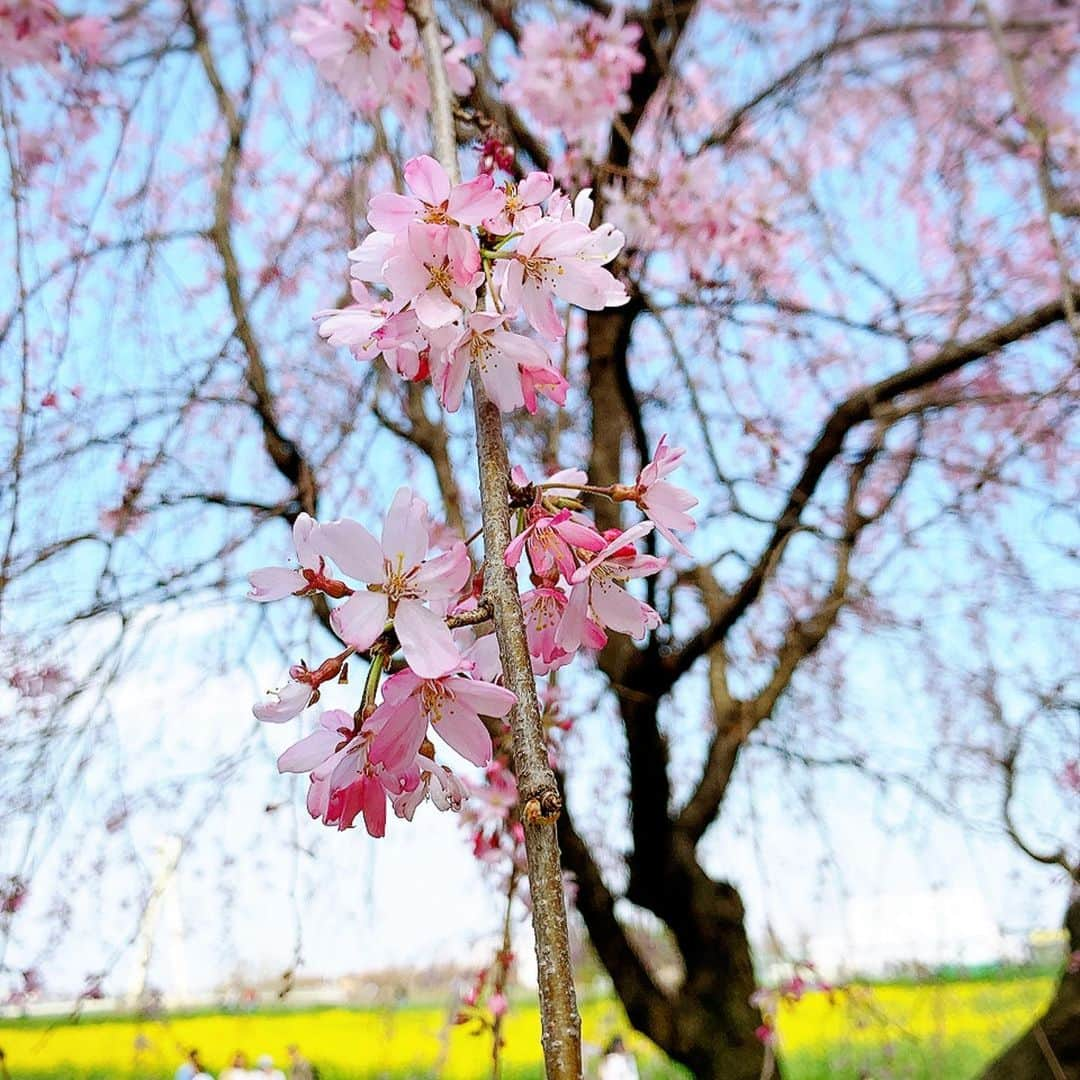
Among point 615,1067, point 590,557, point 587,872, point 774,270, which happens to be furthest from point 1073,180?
point 590,557

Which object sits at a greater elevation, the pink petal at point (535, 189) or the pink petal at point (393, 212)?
the pink petal at point (535, 189)

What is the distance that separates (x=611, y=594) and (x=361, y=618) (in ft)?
0.54

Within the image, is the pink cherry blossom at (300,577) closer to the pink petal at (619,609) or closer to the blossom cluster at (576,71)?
the pink petal at (619,609)

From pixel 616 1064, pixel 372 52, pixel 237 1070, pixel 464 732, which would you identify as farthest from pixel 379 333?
pixel 237 1070

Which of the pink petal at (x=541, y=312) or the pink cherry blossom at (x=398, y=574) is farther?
the pink petal at (x=541, y=312)

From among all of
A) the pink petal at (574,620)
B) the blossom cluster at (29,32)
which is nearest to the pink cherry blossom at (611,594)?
the pink petal at (574,620)

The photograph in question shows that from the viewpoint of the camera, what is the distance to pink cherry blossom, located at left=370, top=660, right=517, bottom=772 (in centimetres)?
49

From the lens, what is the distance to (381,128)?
5.46 feet

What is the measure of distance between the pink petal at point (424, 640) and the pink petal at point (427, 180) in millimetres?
255

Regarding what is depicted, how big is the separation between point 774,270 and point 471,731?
9.20 ft

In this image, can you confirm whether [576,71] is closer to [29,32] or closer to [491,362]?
[29,32]

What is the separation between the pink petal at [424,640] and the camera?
47 centimetres

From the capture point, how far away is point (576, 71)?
215 cm

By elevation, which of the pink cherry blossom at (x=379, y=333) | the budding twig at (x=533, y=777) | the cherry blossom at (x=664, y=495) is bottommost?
the budding twig at (x=533, y=777)
